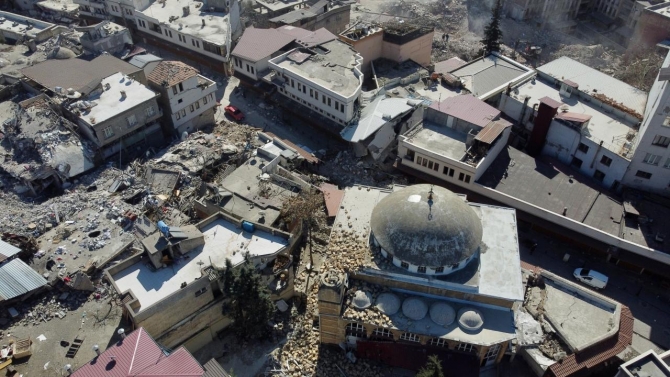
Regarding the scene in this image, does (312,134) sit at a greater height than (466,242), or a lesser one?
lesser

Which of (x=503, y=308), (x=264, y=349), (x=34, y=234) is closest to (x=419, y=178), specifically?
(x=503, y=308)

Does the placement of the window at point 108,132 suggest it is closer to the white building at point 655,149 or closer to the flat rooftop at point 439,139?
the flat rooftop at point 439,139

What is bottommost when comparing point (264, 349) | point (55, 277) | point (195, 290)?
point (264, 349)

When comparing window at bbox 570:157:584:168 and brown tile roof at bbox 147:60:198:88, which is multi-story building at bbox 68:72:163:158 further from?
window at bbox 570:157:584:168

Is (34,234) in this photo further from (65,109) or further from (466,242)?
(466,242)

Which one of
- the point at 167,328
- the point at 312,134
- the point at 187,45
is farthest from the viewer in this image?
the point at 187,45

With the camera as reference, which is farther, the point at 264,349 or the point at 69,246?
the point at 69,246
